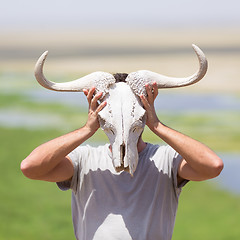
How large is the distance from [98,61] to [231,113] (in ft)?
41.6

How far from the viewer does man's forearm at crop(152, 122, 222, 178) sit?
142 inches

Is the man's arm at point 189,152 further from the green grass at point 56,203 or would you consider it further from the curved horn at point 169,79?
the green grass at point 56,203

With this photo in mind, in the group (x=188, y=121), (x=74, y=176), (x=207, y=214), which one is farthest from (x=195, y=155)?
(x=188, y=121)

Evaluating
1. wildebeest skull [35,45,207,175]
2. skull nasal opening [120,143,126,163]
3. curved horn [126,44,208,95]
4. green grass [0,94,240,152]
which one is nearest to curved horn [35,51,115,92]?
wildebeest skull [35,45,207,175]

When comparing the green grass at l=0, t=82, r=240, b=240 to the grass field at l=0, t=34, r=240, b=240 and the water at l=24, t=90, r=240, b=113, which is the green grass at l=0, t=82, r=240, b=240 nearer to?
the grass field at l=0, t=34, r=240, b=240

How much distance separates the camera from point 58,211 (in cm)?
920

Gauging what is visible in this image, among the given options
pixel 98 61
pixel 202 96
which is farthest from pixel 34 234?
pixel 98 61

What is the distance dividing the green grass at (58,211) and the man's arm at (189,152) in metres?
4.75

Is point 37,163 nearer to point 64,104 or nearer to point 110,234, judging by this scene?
point 110,234

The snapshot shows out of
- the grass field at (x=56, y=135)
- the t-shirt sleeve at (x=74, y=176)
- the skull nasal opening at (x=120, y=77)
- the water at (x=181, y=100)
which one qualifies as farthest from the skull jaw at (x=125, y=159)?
the water at (x=181, y=100)

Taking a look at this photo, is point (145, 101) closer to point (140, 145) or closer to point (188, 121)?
point (140, 145)

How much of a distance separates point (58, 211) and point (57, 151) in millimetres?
5725

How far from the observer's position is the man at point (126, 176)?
3617 millimetres

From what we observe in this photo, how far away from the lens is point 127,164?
138 inches
